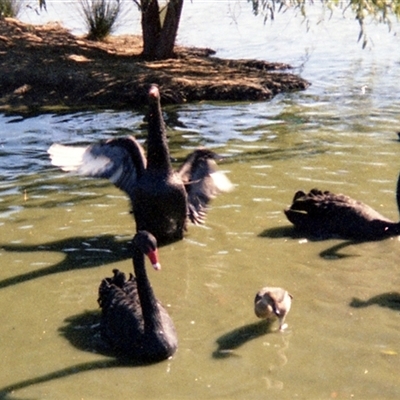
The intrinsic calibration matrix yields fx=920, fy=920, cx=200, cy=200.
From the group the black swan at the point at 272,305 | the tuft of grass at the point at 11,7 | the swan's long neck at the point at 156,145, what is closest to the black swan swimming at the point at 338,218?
the swan's long neck at the point at 156,145

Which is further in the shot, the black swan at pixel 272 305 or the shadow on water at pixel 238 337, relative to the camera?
the black swan at pixel 272 305

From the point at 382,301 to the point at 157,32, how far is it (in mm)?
10736

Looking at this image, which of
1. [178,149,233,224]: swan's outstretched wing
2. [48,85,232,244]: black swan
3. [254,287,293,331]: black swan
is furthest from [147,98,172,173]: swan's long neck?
[254,287,293,331]: black swan

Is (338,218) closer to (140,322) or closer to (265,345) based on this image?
(265,345)

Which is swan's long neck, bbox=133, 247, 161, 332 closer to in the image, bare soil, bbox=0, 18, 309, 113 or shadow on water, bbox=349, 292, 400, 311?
shadow on water, bbox=349, 292, 400, 311

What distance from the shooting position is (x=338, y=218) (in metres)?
7.77

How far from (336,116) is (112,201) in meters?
4.67

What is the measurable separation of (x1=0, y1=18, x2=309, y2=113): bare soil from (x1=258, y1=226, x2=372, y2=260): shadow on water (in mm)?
6063

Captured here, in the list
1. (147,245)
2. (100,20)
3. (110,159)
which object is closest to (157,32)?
(100,20)

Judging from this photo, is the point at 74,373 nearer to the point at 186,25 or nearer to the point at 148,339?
the point at 148,339

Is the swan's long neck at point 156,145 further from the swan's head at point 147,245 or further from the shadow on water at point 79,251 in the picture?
the swan's head at point 147,245

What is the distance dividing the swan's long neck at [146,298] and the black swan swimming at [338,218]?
96.3 inches

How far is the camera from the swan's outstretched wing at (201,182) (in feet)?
26.2

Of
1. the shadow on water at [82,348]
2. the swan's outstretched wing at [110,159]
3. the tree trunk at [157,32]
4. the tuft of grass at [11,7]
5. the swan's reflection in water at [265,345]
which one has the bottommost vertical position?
the shadow on water at [82,348]
